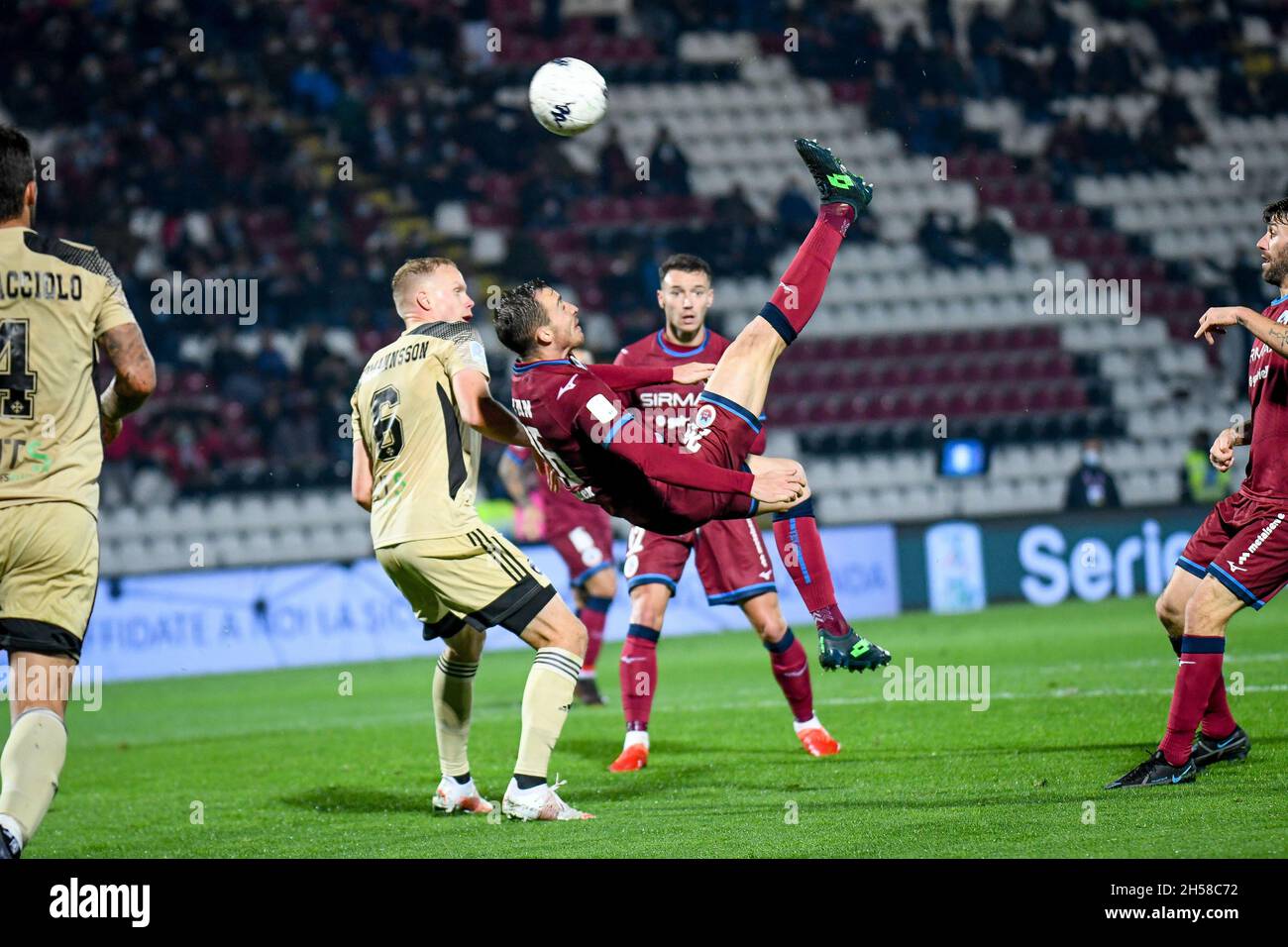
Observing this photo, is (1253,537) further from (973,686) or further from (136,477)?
(136,477)

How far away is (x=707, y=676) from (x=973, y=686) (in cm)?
283

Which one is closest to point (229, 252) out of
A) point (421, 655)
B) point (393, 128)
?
point (393, 128)

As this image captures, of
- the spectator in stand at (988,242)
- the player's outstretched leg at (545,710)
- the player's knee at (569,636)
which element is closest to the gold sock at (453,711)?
the player's outstretched leg at (545,710)

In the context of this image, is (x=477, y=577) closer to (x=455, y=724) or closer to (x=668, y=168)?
(x=455, y=724)

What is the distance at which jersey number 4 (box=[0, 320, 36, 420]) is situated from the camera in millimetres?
5145

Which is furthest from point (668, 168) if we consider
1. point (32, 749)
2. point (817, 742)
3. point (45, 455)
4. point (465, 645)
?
point (32, 749)

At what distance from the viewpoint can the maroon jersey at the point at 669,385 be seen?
28.2ft

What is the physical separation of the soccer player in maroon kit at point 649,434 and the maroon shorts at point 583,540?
193 inches

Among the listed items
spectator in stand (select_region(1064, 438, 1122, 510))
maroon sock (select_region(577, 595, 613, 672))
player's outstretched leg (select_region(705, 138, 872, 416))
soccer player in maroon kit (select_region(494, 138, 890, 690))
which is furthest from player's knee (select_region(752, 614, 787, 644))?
spectator in stand (select_region(1064, 438, 1122, 510))

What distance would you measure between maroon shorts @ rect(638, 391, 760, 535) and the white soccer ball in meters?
2.20

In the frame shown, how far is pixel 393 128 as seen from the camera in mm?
23234

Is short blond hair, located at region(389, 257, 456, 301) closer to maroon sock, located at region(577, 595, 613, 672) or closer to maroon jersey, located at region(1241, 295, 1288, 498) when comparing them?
maroon jersey, located at region(1241, 295, 1288, 498)

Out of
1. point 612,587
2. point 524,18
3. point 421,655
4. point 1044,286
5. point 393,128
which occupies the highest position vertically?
point 524,18

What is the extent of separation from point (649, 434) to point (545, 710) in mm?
1270
